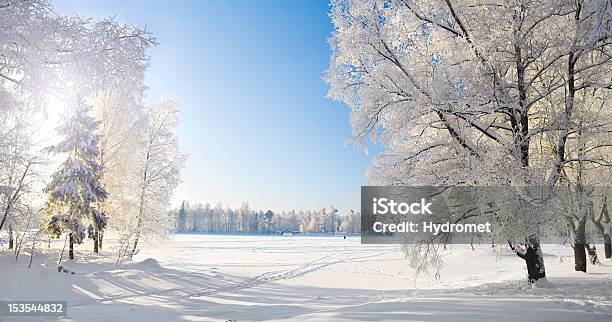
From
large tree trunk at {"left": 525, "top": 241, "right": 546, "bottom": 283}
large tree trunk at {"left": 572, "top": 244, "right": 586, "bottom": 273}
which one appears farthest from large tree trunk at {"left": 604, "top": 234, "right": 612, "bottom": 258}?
large tree trunk at {"left": 525, "top": 241, "right": 546, "bottom": 283}

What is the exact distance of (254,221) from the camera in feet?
560

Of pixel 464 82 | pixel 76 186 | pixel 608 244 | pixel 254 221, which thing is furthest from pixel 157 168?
pixel 254 221

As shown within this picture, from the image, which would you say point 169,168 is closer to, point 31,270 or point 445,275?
point 31,270

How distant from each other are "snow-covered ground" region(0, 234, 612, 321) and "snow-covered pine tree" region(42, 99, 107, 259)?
1789 millimetres

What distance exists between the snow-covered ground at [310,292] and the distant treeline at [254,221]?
13511cm

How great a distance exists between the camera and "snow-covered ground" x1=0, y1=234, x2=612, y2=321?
6.65 meters

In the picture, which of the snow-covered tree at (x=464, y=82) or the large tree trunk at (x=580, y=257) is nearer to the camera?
the snow-covered tree at (x=464, y=82)

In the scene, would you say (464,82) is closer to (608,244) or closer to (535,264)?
(535,264)

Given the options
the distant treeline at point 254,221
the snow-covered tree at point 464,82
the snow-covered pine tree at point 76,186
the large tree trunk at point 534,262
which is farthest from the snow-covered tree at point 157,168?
the distant treeline at point 254,221

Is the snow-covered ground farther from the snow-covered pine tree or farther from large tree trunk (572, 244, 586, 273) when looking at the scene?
the snow-covered pine tree

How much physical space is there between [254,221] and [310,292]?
518 ft

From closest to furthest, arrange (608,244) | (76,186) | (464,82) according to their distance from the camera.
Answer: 1. (464,82)
2. (608,244)
3. (76,186)

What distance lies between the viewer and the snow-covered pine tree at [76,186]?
20.8 metres

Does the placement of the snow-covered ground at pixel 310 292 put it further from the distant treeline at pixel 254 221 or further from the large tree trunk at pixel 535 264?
the distant treeline at pixel 254 221
